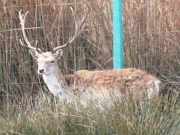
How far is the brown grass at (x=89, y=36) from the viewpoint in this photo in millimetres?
7582

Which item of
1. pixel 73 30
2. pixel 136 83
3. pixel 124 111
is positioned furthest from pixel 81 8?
pixel 124 111

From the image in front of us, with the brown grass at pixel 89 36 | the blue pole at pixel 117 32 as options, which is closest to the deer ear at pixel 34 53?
the brown grass at pixel 89 36

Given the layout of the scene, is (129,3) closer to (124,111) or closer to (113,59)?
(113,59)

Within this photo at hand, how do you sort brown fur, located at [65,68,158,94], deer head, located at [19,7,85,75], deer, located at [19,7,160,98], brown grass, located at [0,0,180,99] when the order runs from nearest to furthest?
1. brown fur, located at [65,68,158,94]
2. deer, located at [19,7,160,98]
3. deer head, located at [19,7,85,75]
4. brown grass, located at [0,0,180,99]

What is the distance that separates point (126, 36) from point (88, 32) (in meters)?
0.53

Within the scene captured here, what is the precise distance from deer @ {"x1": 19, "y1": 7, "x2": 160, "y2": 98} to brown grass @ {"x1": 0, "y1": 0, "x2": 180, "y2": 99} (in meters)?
0.37

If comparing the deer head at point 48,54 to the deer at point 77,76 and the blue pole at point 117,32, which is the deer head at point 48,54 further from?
the blue pole at point 117,32

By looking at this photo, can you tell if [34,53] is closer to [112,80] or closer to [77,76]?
[77,76]

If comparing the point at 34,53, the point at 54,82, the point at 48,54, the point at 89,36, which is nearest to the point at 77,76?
the point at 54,82

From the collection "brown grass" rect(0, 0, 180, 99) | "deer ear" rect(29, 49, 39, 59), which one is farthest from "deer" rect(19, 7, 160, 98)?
"brown grass" rect(0, 0, 180, 99)

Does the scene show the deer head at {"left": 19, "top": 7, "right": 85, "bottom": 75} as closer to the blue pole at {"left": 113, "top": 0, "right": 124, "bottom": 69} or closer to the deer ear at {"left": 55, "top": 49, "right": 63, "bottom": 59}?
the deer ear at {"left": 55, "top": 49, "right": 63, "bottom": 59}

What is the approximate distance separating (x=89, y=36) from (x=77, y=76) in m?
0.75

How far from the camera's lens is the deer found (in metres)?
7.01

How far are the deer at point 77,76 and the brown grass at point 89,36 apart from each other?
0.37 metres
